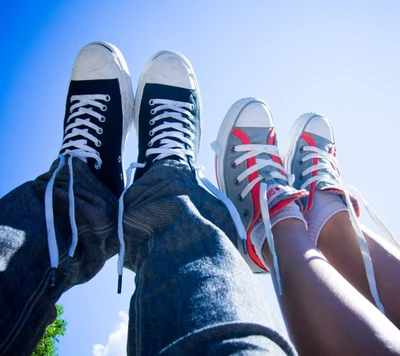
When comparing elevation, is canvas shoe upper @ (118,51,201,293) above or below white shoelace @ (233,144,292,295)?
above

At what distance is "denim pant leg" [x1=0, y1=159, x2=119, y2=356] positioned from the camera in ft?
2.47

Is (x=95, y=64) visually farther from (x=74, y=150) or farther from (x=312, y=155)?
(x=312, y=155)

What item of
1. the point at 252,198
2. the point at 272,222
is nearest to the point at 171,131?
the point at 252,198

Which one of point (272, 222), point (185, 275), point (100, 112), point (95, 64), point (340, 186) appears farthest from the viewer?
point (95, 64)

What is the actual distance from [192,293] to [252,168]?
941 millimetres

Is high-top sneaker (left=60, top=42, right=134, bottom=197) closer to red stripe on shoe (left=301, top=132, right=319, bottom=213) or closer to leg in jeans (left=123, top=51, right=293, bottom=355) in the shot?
leg in jeans (left=123, top=51, right=293, bottom=355)

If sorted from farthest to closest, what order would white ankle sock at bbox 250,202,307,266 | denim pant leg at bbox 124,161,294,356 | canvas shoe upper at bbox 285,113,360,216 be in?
canvas shoe upper at bbox 285,113,360,216, white ankle sock at bbox 250,202,307,266, denim pant leg at bbox 124,161,294,356

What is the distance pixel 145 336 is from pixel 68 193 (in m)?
0.58

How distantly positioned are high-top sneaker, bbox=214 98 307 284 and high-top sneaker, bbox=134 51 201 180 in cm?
16

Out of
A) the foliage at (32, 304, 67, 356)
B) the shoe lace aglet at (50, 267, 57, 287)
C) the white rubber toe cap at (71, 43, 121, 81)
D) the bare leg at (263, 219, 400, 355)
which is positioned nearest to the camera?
the bare leg at (263, 219, 400, 355)

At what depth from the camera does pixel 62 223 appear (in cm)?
100

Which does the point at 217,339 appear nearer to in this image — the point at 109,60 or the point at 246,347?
the point at 246,347

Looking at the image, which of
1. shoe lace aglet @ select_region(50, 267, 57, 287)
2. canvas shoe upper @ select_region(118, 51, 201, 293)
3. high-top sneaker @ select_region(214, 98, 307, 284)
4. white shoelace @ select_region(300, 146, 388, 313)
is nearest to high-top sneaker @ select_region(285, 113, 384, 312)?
white shoelace @ select_region(300, 146, 388, 313)

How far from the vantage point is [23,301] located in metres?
0.77
